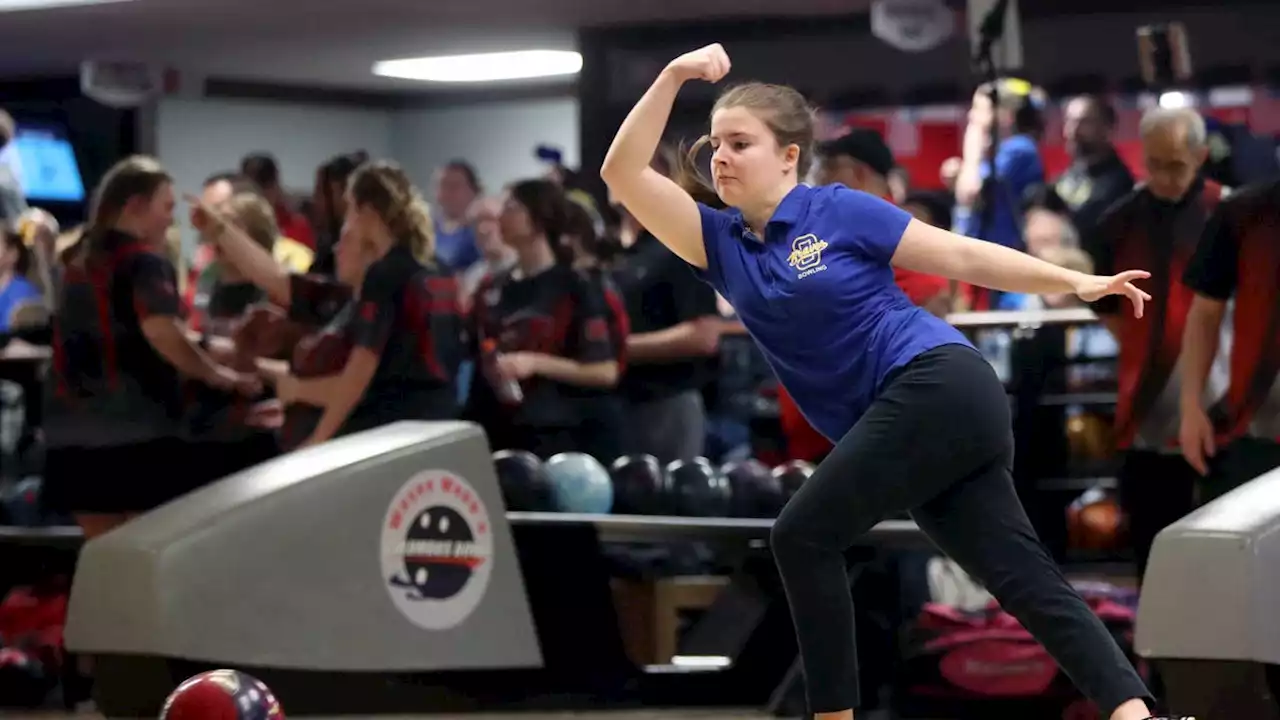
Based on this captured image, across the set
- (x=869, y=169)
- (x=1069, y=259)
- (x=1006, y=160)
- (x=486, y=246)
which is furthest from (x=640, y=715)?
(x=1006, y=160)

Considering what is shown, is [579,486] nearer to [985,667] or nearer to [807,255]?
[985,667]

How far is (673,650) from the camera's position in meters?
6.84

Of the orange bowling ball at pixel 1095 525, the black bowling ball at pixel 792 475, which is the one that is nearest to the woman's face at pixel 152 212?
the black bowling ball at pixel 792 475

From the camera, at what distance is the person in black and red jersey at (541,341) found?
674 centimetres

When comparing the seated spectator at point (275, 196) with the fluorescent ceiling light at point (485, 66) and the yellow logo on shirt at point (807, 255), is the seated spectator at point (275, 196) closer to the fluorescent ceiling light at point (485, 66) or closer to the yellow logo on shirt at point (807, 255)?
the fluorescent ceiling light at point (485, 66)

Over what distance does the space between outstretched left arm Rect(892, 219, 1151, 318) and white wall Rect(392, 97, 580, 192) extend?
12535 mm

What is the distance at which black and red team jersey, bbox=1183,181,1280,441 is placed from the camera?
5535 mm

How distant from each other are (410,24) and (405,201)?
6.78m

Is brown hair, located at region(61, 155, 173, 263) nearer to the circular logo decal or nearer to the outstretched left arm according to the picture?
the circular logo decal

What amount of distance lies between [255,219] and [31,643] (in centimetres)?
165

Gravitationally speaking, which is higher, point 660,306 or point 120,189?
point 120,189

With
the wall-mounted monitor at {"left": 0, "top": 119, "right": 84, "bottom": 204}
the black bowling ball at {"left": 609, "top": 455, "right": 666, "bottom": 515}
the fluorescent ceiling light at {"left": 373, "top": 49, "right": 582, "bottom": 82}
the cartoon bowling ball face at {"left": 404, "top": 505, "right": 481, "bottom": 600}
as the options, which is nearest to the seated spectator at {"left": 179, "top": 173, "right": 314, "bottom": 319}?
the black bowling ball at {"left": 609, "top": 455, "right": 666, "bottom": 515}

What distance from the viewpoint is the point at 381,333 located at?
6.23 metres

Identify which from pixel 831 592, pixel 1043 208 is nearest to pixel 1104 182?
pixel 1043 208
